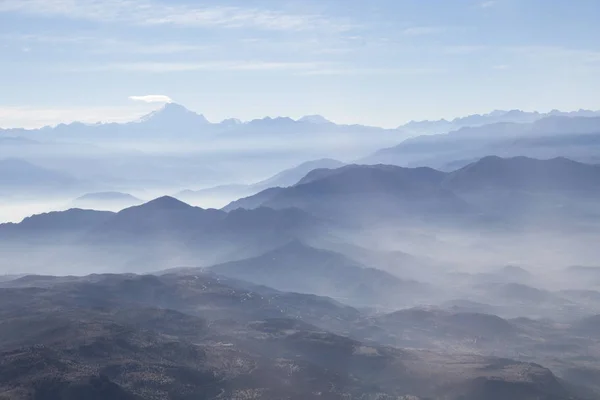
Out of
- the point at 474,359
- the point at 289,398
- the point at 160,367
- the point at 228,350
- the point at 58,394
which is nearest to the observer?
the point at 58,394

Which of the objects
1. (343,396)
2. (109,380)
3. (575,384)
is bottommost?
(575,384)

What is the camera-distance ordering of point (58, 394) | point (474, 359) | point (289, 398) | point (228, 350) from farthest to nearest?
point (474, 359), point (228, 350), point (289, 398), point (58, 394)

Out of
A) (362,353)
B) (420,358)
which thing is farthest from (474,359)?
(362,353)

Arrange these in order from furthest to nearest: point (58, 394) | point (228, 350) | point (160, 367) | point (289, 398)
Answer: point (228, 350)
point (160, 367)
point (289, 398)
point (58, 394)

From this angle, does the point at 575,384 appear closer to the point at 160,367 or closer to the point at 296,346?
the point at 296,346

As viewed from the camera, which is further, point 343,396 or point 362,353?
point 362,353

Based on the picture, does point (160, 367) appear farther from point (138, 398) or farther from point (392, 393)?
point (392, 393)

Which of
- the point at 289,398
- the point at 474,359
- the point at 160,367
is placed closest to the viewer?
the point at 289,398

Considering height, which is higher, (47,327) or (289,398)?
(47,327)

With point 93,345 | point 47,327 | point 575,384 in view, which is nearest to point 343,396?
point 93,345
